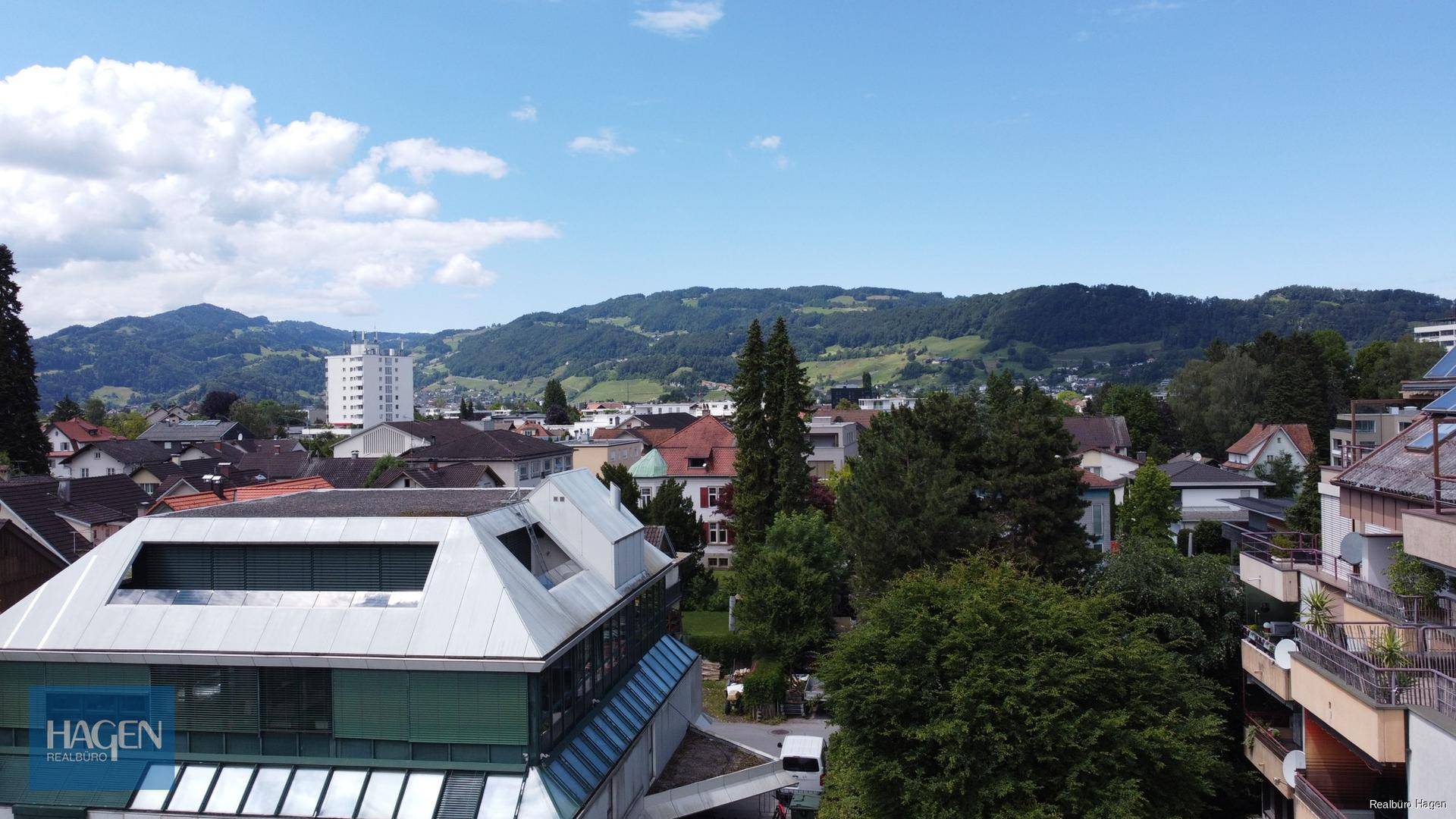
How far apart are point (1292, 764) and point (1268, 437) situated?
56.7 metres

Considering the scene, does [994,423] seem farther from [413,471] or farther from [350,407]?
[350,407]

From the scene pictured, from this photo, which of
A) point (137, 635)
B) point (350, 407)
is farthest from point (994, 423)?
point (350, 407)

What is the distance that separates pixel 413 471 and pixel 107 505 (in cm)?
1533

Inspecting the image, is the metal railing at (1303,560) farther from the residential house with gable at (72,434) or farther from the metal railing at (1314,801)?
the residential house with gable at (72,434)

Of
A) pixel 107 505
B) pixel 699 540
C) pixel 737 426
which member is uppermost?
pixel 737 426

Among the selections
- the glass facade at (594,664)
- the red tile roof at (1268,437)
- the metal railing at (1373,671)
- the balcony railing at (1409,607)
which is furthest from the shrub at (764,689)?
the red tile roof at (1268,437)

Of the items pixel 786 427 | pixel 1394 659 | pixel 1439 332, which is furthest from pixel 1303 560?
pixel 1439 332

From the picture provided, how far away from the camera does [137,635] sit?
17062 millimetres

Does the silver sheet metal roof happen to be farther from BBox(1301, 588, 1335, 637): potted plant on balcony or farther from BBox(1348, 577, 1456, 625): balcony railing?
BBox(1348, 577, 1456, 625): balcony railing

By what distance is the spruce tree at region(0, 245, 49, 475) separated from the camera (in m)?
58.0

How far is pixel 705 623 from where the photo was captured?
40469mm

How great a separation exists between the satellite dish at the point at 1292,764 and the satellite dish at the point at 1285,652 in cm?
148

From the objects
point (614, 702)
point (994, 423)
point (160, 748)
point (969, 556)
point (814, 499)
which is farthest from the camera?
point (814, 499)

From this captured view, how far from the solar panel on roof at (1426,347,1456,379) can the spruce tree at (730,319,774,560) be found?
2943 centimetres
